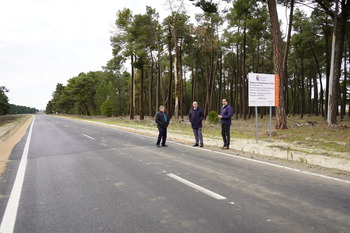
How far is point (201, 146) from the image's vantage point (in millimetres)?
10250

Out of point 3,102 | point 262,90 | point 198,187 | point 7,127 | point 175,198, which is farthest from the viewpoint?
point 3,102

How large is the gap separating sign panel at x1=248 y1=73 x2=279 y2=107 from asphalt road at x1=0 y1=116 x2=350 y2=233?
13.9ft

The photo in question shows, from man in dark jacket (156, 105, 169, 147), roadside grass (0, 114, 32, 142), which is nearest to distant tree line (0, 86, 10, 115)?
roadside grass (0, 114, 32, 142)

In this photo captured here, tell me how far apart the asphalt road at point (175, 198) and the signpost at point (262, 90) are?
13.8 feet

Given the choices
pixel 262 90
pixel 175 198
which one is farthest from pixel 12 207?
pixel 262 90

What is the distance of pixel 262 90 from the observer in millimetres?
10547

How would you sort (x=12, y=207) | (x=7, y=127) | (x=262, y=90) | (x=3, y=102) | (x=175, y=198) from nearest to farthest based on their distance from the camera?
(x=12, y=207)
(x=175, y=198)
(x=262, y=90)
(x=7, y=127)
(x=3, y=102)

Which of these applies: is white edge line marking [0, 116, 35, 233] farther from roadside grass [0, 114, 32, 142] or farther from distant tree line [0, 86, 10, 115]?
distant tree line [0, 86, 10, 115]

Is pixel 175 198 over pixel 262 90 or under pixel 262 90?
under

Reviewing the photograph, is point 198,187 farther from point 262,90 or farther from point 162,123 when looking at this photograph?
point 262,90

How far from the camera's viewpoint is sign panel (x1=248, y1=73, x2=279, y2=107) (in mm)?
10234

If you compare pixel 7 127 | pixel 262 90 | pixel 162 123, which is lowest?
pixel 7 127

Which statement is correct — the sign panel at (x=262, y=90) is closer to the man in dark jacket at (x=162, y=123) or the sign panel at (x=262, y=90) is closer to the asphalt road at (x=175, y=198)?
the man in dark jacket at (x=162, y=123)

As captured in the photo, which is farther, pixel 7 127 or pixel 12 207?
pixel 7 127
